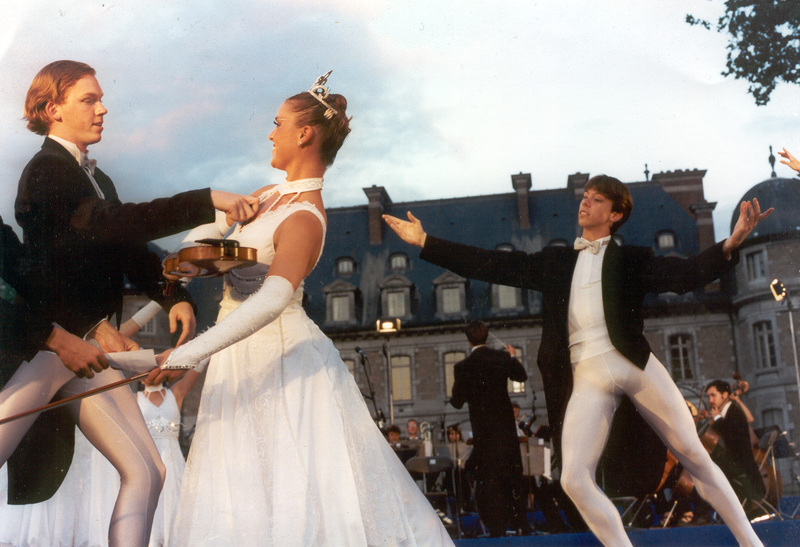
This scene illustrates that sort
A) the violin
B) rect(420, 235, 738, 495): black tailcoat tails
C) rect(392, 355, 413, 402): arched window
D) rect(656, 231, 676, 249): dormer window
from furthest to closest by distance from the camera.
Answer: rect(392, 355, 413, 402): arched window, rect(656, 231, 676, 249): dormer window, rect(420, 235, 738, 495): black tailcoat tails, the violin

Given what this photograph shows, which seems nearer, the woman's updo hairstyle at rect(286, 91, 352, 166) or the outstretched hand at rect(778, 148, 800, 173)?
the woman's updo hairstyle at rect(286, 91, 352, 166)

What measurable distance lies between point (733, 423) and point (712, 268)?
3698mm

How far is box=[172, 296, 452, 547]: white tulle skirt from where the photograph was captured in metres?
3.36

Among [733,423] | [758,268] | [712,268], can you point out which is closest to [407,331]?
[733,423]

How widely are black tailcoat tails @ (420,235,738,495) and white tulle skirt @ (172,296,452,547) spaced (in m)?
1.28

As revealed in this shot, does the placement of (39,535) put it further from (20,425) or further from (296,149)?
(296,149)

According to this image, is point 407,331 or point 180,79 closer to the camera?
point 180,79

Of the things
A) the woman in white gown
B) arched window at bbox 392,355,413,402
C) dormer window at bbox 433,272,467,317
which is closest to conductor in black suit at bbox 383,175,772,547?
the woman in white gown

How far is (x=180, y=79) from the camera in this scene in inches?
230

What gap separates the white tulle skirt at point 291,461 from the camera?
3.36 metres

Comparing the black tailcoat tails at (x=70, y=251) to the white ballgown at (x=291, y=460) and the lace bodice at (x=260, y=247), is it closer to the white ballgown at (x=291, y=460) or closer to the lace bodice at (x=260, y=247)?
the lace bodice at (x=260, y=247)

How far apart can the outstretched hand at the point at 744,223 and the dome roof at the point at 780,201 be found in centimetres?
136

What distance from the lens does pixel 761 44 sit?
19.5 ft

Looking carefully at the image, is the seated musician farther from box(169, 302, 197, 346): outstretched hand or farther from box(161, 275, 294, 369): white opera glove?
box(161, 275, 294, 369): white opera glove
